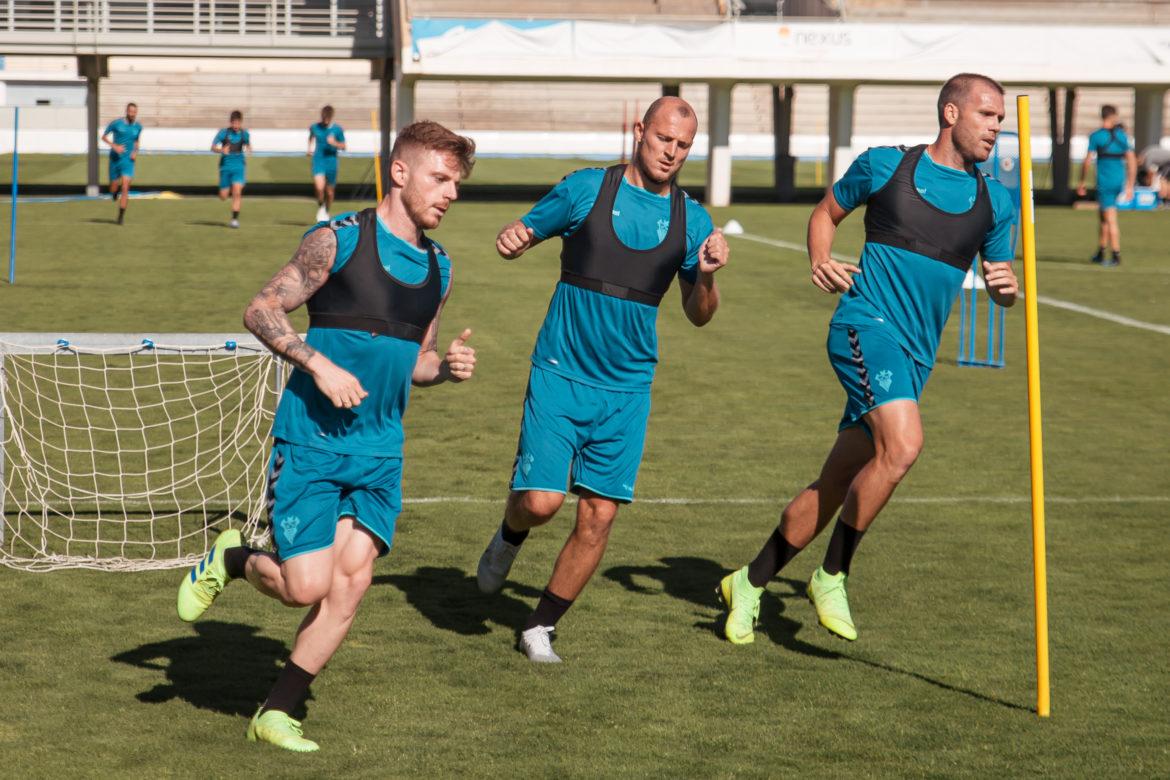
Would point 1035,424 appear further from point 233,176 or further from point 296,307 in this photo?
point 233,176

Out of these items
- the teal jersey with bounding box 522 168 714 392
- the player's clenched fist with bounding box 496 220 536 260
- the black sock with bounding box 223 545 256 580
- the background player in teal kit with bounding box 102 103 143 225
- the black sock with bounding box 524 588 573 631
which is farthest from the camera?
the background player in teal kit with bounding box 102 103 143 225

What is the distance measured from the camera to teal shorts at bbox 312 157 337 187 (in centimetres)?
2759

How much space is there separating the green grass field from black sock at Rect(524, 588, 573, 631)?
0.59 ft

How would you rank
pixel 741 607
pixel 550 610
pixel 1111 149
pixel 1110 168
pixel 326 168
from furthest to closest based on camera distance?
pixel 326 168 < pixel 1111 149 < pixel 1110 168 < pixel 741 607 < pixel 550 610

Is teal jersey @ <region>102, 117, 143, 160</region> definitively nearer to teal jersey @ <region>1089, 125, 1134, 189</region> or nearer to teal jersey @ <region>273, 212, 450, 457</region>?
teal jersey @ <region>1089, 125, 1134, 189</region>

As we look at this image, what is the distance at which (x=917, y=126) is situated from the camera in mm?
67312

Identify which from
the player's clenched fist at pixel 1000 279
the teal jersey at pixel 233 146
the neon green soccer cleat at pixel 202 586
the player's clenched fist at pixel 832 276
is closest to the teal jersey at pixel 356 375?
the neon green soccer cleat at pixel 202 586

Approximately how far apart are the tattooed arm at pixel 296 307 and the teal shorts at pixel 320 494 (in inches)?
12.4

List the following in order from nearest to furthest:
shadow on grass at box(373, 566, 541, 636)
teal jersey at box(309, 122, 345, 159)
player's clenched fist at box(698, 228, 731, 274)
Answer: player's clenched fist at box(698, 228, 731, 274), shadow on grass at box(373, 566, 541, 636), teal jersey at box(309, 122, 345, 159)

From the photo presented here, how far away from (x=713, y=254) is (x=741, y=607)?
1.50 metres

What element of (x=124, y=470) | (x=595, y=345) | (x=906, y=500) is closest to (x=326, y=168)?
(x=124, y=470)

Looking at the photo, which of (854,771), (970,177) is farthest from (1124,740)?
(970,177)

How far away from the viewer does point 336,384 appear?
14.7ft

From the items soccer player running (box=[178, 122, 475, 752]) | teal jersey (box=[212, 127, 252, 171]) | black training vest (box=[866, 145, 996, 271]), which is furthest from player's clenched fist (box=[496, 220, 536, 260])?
teal jersey (box=[212, 127, 252, 171])
